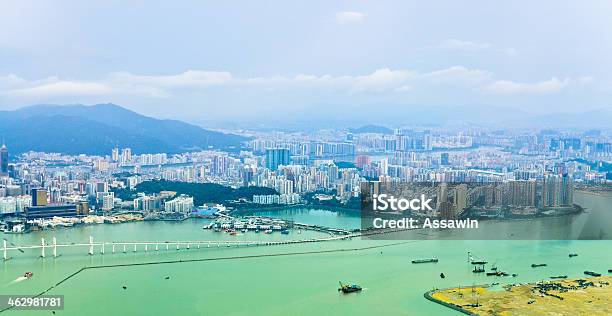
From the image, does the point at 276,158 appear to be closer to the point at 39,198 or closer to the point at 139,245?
the point at 39,198

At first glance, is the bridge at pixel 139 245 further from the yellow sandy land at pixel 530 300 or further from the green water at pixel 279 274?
the yellow sandy land at pixel 530 300

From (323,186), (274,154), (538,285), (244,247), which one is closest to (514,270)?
(538,285)

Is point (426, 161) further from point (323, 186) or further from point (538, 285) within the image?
point (538, 285)

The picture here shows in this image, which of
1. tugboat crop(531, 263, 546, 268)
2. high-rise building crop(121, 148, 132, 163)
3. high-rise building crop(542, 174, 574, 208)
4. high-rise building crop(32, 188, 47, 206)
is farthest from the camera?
high-rise building crop(121, 148, 132, 163)

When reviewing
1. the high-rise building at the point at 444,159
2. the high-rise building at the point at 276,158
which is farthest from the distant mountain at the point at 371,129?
the high-rise building at the point at 276,158

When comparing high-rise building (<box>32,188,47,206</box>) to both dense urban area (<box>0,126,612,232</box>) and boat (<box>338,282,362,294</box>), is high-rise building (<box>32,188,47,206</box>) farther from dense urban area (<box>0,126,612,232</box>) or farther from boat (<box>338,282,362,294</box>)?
boat (<box>338,282,362,294</box>)

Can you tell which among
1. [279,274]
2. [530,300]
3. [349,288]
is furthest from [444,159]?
[530,300]

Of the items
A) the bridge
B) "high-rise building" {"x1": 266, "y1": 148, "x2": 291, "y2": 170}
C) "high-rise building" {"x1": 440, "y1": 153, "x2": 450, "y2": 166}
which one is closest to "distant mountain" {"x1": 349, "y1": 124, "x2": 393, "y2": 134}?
"high-rise building" {"x1": 440, "y1": 153, "x2": 450, "y2": 166}
